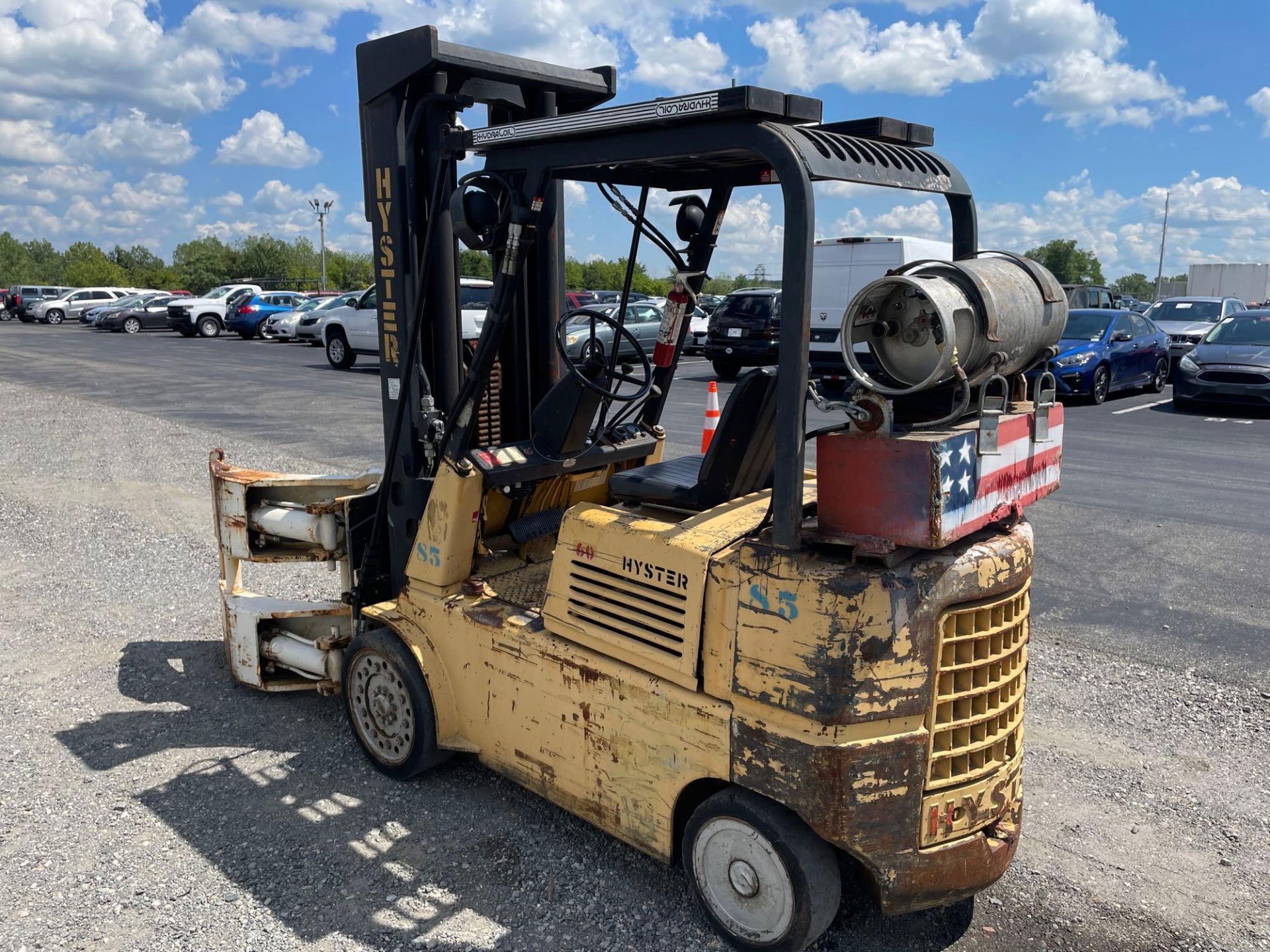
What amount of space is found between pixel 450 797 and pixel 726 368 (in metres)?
16.1

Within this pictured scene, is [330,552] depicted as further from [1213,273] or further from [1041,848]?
[1213,273]

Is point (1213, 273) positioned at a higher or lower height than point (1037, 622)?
higher

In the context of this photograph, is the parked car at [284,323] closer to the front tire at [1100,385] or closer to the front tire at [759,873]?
the front tire at [1100,385]

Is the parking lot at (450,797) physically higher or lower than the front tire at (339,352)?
lower

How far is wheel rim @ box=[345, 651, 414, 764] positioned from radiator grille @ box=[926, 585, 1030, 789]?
7.20 feet

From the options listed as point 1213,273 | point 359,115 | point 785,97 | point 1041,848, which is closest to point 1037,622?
point 1041,848

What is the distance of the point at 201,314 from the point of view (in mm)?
35375

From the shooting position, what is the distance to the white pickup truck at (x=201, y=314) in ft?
116

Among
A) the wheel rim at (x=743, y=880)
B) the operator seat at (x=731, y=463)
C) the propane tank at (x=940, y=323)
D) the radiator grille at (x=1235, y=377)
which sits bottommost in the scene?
the wheel rim at (x=743, y=880)

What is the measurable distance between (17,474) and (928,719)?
10818 mm

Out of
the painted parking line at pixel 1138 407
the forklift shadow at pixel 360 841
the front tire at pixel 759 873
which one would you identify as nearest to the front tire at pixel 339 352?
the painted parking line at pixel 1138 407

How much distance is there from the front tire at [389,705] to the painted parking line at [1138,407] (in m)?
14.1

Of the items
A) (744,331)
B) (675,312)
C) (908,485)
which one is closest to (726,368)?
(744,331)

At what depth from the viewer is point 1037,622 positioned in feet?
20.9
